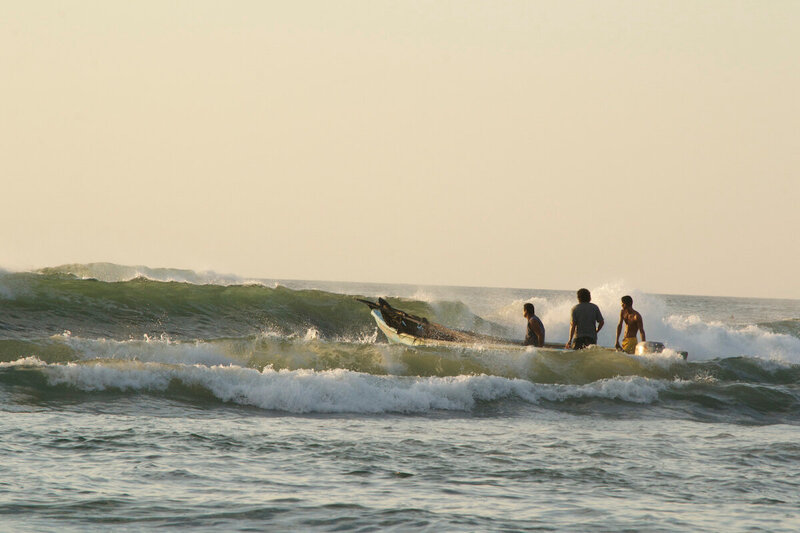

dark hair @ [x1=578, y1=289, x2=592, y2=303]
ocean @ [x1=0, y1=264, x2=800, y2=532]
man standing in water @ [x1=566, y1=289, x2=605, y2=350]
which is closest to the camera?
ocean @ [x1=0, y1=264, x2=800, y2=532]

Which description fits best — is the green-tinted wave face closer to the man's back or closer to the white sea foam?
the man's back

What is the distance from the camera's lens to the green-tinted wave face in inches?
1016

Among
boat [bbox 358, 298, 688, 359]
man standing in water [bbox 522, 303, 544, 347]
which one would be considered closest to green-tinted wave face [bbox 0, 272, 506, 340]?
boat [bbox 358, 298, 688, 359]

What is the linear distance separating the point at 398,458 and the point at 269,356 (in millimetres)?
7555

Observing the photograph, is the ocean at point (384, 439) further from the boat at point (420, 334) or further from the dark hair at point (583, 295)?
the boat at point (420, 334)

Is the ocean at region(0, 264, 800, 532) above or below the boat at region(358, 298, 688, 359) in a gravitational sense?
below

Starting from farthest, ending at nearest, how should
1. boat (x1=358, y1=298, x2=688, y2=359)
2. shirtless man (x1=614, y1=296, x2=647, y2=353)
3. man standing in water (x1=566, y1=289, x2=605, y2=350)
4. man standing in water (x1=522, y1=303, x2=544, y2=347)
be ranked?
boat (x1=358, y1=298, x2=688, y2=359), man standing in water (x1=522, y1=303, x2=544, y2=347), shirtless man (x1=614, y1=296, x2=647, y2=353), man standing in water (x1=566, y1=289, x2=605, y2=350)

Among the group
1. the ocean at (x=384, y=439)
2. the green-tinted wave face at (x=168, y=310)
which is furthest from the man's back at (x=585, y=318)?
the green-tinted wave face at (x=168, y=310)

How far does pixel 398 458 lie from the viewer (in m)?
9.37

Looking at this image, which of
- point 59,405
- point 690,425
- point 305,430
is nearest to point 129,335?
point 59,405

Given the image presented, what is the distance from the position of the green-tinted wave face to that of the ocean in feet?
27.4

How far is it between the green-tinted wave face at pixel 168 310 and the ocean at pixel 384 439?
8.35 meters

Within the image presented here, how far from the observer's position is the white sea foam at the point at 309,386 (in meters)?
13.1

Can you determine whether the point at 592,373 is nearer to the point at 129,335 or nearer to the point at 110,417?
the point at 110,417
